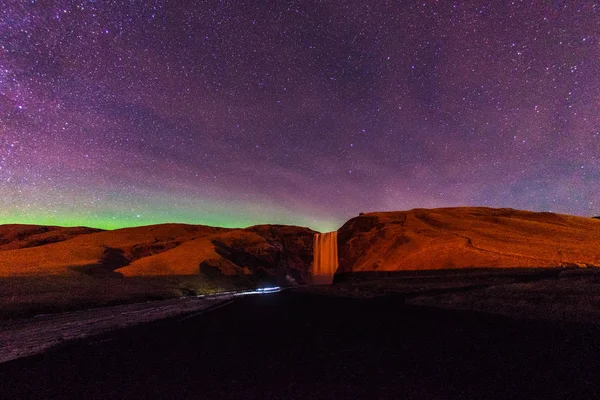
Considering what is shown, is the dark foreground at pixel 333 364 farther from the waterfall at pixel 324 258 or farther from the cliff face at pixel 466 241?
the waterfall at pixel 324 258

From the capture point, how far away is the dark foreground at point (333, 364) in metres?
6.63

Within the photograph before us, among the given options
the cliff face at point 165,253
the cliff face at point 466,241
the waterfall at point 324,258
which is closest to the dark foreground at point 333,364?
the cliff face at point 466,241

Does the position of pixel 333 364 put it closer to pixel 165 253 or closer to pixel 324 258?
pixel 165 253

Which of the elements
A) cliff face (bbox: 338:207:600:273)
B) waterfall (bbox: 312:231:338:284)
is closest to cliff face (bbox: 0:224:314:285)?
waterfall (bbox: 312:231:338:284)

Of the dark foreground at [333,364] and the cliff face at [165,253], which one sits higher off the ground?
the cliff face at [165,253]

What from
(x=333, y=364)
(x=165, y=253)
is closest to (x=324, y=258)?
(x=165, y=253)

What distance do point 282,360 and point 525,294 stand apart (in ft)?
59.4

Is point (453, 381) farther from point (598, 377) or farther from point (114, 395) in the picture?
point (114, 395)

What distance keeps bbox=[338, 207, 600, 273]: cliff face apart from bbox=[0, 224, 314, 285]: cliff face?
24131 mm

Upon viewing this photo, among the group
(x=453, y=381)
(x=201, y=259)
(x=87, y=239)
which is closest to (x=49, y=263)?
(x=201, y=259)

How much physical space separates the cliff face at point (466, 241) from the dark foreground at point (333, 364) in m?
40.3

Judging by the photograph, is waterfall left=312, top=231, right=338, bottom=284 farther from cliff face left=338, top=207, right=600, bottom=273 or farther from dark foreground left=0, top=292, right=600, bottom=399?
dark foreground left=0, top=292, right=600, bottom=399

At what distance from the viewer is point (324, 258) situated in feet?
356

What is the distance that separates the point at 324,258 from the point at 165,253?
52.9m
